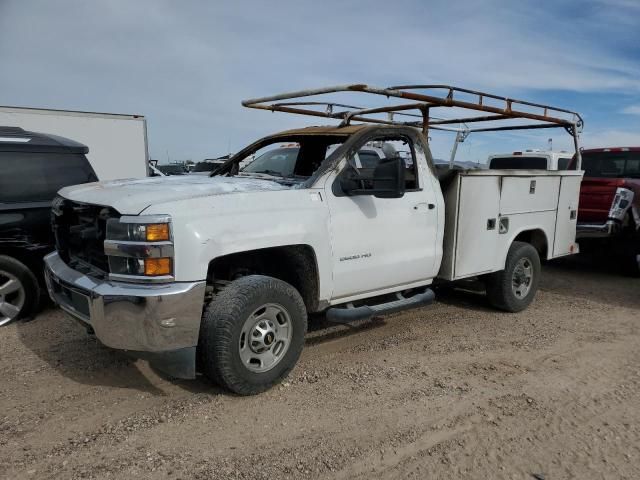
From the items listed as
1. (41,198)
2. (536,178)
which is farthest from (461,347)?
(41,198)

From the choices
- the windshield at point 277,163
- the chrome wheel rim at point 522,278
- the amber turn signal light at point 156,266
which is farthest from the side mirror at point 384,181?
the chrome wheel rim at point 522,278

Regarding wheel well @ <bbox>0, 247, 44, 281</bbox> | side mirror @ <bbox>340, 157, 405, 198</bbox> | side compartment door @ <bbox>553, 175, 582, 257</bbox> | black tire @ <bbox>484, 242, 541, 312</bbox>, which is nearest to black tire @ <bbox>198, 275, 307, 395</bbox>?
side mirror @ <bbox>340, 157, 405, 198</bbox>

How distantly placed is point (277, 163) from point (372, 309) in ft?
5.71

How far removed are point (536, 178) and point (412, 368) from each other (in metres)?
2.90

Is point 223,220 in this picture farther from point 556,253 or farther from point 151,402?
point 556,253

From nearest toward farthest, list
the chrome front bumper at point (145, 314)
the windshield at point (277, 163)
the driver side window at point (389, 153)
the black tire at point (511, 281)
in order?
1. the chrome front bumper at point (145, 314)
2. the driver side window at point (389, 153)
3. the windshield at point (277, 163)
4. the black tire at point (511, 281)

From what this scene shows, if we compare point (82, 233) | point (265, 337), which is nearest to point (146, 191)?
point (82, 233)

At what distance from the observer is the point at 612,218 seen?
694cm

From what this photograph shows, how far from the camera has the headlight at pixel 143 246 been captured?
2922mm

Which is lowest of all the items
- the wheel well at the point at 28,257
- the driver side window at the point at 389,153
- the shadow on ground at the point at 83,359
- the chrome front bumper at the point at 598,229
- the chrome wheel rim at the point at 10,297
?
the shadow on ground at the point at 83,359

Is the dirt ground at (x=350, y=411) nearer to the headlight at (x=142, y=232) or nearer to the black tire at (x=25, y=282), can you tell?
the black tire at (x=25, y=282)

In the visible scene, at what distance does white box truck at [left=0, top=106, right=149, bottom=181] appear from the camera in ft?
32.0

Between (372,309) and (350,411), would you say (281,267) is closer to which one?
(372,309)

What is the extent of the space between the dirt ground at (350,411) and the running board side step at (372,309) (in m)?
0.41
